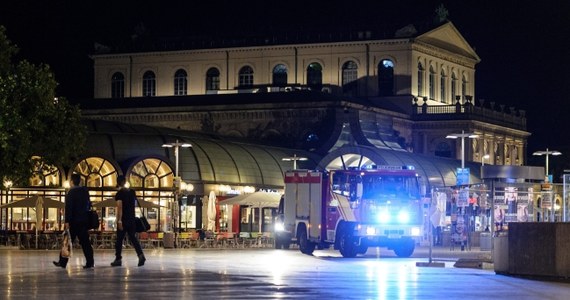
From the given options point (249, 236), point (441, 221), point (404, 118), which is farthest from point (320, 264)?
point (404, 118)

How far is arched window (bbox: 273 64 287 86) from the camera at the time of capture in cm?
16738

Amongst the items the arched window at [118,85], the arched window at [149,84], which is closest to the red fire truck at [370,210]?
the arched window at [149,84]

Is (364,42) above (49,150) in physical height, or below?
above

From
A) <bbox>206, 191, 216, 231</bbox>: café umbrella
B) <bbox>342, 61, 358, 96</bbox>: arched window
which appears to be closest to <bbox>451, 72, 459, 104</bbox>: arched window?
<bbox>342, 61, 358, 96</bbox>: arched window

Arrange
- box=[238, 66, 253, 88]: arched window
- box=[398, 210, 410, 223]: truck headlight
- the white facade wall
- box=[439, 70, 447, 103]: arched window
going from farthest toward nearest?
box=[439, 70, 447, 103]: arched window → box=[238, 66, 253, 88]: arched window → the white facade wall → box=[398, 210, 410, 223]: truck headlight

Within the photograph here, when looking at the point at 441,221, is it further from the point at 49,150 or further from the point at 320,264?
the point at 320,264

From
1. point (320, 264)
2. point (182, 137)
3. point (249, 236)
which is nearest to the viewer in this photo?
point (320, 264)

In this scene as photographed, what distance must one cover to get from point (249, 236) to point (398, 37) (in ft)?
286

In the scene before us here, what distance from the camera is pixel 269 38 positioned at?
17025 cm

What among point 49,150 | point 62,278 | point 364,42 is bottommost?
point 62,278

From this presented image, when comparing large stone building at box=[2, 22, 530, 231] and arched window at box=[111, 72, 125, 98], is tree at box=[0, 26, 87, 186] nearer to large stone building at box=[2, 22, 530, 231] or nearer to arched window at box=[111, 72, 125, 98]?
large stone building at box=[2, 22, 530, 231]

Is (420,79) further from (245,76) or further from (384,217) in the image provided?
(384,217)

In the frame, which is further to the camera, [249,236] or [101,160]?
[101,160]

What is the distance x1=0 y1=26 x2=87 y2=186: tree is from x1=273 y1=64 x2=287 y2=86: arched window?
3752 inches
